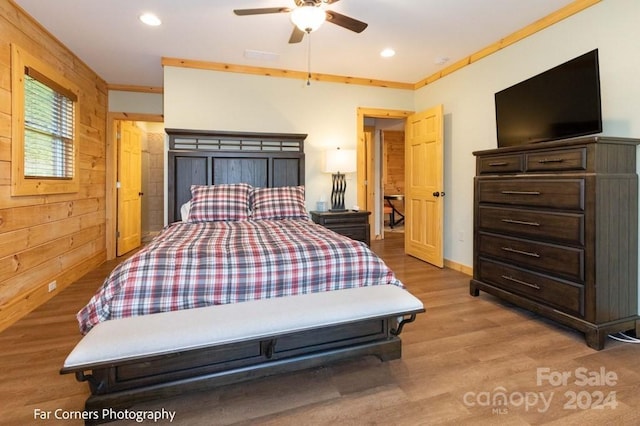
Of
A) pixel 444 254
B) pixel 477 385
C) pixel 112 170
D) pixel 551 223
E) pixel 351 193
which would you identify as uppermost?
pixel 112 170

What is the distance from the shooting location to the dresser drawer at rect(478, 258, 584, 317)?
2.29m

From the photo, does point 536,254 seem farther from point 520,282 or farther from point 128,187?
point 128,187

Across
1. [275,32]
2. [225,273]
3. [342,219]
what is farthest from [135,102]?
[225,273]

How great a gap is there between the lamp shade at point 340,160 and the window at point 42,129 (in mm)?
2922

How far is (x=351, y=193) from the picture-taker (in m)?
4.70

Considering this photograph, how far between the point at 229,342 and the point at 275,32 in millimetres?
2943

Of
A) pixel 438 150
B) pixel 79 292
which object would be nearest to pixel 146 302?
pixel 79 292

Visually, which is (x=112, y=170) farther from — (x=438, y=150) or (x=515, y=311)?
(x=515, y=311)

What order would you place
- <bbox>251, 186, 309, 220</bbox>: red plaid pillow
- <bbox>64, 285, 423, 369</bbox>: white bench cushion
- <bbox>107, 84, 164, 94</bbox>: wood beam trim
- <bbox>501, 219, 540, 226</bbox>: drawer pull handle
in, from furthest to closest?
<bbox>107, 84, 164, 94</bbox>: wood beam trim, <bbox>251, 186, 309, 220</bbox>: red plaid pillow, <bbox>501, 219, 540, 226</bbox>: drawer pull handle, <bbox>64, 285, 423, 369</bbox>: white bench cushion

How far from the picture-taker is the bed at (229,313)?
1490 millimetres

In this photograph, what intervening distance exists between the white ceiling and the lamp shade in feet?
3.55

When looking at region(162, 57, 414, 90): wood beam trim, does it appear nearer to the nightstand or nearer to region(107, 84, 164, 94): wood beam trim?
region(107, 84, 164, 94): wood beam trim

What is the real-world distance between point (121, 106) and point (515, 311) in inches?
222

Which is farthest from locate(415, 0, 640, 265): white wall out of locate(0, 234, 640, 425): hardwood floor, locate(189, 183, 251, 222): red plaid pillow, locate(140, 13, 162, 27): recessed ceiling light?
locate(140, 13, 162, 27): recessed ceiling light
